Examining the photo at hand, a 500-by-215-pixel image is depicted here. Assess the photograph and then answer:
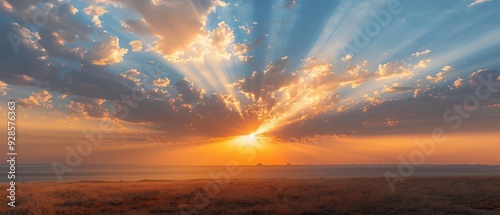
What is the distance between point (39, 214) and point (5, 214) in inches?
101

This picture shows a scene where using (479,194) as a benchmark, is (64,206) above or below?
above

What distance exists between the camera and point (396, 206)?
64.6 ft

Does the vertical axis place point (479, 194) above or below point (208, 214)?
below

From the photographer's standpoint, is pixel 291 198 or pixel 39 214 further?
pixel 291 198

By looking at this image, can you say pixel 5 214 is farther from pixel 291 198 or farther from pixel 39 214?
pixel 291 198

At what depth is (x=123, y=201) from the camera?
24703 mm

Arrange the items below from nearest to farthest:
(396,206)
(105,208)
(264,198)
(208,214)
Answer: (208,214)
(396,206)
(105,208)
(264,198)

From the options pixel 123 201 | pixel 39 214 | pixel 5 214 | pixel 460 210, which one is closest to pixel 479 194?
pixel 460 210

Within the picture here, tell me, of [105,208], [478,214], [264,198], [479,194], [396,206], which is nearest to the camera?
[478,214]

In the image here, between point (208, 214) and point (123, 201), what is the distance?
9462 mm

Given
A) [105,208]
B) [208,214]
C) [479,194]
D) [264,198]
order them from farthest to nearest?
[479,194]
[264,198]
[105,208]
[208,214]

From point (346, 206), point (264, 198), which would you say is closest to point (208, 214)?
point (264, 198)

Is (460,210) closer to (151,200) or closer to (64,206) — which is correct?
(151,200)

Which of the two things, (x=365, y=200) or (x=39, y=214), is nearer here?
(x=39, y=214)
